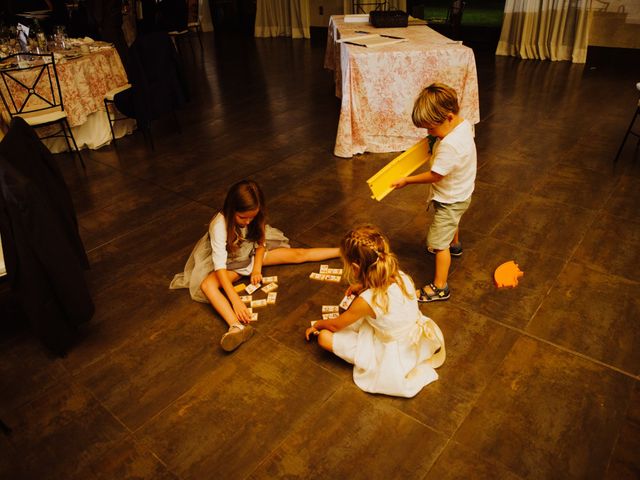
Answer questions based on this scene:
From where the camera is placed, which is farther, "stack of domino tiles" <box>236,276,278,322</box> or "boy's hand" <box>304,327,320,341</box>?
"stack of domino tiles" <box>236,276,278,322</box>

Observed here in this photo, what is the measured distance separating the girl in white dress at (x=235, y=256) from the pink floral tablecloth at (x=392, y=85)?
159 centimetres

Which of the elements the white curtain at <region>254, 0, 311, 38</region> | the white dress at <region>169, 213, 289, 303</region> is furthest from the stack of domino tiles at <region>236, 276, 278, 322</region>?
the white curtain at <region>254, 0, 311, 38</region>

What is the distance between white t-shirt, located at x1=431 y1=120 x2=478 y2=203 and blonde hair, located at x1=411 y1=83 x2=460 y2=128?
0.10 m

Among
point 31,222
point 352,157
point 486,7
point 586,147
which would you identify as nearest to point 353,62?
point 352,157

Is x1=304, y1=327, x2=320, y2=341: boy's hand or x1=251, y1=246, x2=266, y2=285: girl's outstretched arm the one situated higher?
x1=251, y1=246, x2=266, y2=285: girl's outstretched arm

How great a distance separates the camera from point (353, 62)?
144 inches

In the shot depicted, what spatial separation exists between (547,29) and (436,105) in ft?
19.0

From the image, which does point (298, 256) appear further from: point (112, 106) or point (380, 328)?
point (112, 106)

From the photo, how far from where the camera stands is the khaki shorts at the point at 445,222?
2.18 meters

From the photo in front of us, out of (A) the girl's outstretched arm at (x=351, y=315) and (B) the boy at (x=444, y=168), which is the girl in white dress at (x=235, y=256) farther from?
(B) the boy at (x=444, y=168)

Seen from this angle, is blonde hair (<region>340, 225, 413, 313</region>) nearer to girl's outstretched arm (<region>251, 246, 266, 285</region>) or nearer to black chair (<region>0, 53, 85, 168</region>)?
girl's outstretched arm (<region>251, 246, 266, 285</region>)

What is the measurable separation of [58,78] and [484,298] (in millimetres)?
3691

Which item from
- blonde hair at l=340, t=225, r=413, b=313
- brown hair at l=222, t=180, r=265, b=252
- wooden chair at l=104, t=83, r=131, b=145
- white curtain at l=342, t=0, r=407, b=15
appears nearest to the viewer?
blonde hair at l=340, t=225, r=413, b=313

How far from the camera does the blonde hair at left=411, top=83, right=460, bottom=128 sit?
6.33ft
